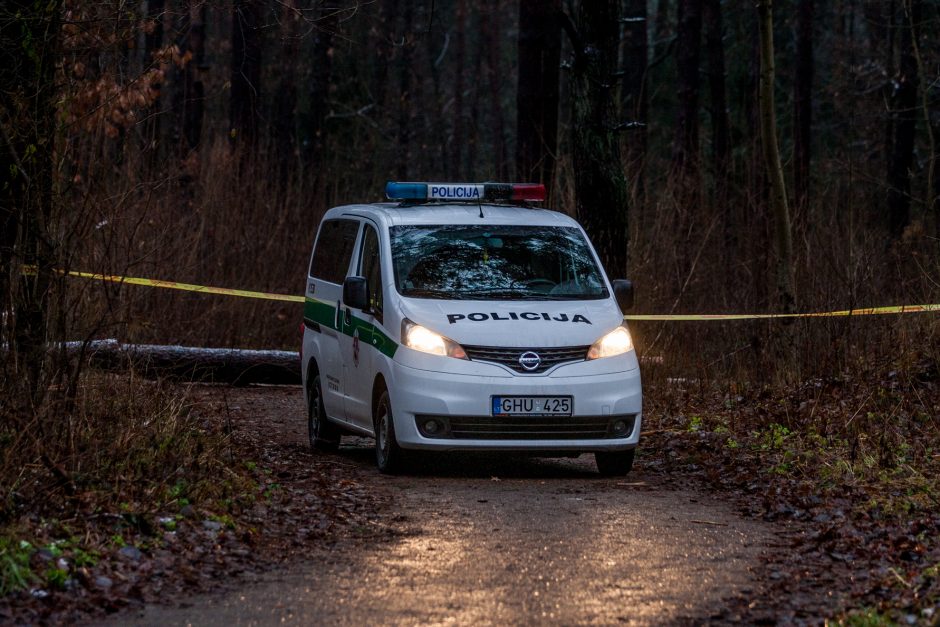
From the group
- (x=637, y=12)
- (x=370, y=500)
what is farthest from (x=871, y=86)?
(x=370, y=500)

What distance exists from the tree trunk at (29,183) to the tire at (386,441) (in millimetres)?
2701

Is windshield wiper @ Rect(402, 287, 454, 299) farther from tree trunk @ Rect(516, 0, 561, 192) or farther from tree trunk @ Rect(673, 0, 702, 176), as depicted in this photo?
tree trunk @ Rect(673, 0, 702, 176)

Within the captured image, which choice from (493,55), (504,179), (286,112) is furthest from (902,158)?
(493,55)

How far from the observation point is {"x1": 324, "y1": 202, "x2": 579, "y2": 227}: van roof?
1243 centimetres

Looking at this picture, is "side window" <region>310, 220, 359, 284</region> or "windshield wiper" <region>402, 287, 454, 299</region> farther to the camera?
"side window" <region>310, 220, 359, 284</region>

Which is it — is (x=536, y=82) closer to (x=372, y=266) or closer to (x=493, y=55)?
(x=372, y=266)

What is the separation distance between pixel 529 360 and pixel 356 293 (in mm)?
1624

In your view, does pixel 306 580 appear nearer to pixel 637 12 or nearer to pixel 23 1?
pixel 23 1

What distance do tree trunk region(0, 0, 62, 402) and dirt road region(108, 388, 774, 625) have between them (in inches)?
101

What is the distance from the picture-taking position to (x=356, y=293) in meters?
11.9

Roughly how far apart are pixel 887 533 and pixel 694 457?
365cm

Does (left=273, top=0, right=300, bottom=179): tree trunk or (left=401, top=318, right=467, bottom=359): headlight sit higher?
(left=273, top=0, right=300, bottom=179): tree trunk

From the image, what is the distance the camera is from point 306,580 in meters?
7.58

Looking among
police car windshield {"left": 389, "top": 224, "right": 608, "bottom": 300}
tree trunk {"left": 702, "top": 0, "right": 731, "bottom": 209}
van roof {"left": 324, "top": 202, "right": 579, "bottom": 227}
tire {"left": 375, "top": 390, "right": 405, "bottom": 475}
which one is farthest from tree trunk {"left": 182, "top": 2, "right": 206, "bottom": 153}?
tire {"left": 375, "top": 390, "right": 405, "bottom": 475}
